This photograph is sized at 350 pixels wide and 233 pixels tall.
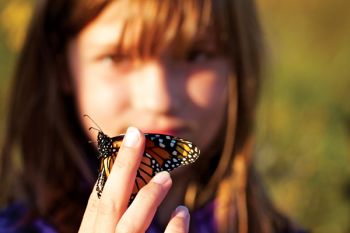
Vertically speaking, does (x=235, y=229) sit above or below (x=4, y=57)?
below

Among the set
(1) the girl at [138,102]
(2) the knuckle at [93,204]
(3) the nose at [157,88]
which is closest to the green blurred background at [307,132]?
(1) the girl at [138,102]

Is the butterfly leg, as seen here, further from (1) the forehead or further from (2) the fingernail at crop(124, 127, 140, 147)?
(1) the forehead

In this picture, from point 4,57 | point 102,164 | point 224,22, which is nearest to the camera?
point 102,164

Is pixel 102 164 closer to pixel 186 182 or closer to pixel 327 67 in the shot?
pixel 186 182

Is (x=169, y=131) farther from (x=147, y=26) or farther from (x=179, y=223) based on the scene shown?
(x=179, y=223)

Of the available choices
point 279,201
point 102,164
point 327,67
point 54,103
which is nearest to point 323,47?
point 327,67

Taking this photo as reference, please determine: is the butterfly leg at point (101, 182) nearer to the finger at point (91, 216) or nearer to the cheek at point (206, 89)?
the finger at point (91, 216)

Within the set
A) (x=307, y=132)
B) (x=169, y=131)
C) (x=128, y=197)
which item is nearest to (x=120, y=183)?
(x=128, y=197)

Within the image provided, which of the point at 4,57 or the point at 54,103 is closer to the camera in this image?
the point at 54,103
